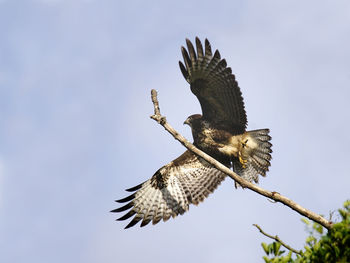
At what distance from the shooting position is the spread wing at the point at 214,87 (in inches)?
370

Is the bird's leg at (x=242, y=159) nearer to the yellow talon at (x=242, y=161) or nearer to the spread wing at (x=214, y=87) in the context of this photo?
the yellow talon at (x=242, y=161)

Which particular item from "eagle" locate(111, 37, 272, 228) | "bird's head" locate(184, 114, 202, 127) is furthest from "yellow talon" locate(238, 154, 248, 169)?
"bird's head" locate(184, 114, 202, 127)

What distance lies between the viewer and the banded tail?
10.3 m

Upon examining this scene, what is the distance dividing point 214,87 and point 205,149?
1.36 meters

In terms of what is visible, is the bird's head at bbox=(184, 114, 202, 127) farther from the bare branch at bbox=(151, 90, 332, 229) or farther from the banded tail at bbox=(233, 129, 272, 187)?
the bare branch at bbox=(151, 90, 332, 229)

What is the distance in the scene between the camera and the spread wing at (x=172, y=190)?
10.7 metres

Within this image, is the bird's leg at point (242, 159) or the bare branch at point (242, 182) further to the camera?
the bird's leg at point (242, 159)

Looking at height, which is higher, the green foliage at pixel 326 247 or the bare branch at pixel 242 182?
the bare branch at pixel 242 182

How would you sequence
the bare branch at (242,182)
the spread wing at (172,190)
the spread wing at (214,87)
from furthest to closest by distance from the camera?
the spread wing at (172,190) < the spread wing at (214,87) < the bare branch at (242,182)

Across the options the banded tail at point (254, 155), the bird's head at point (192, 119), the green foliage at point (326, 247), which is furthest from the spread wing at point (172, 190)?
the green foliage at point (326, 247)

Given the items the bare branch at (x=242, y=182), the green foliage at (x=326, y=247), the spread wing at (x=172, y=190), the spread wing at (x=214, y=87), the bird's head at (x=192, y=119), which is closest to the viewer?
the green foliage at (x=326, y=247)

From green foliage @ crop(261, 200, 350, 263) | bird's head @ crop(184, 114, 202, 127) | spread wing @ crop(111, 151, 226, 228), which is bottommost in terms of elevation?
green foliage @ crop(261, 200, 350, 263)

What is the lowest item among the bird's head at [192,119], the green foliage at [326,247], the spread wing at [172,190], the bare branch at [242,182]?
the green foliage at [326,247]

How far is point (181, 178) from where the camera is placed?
433 inches
